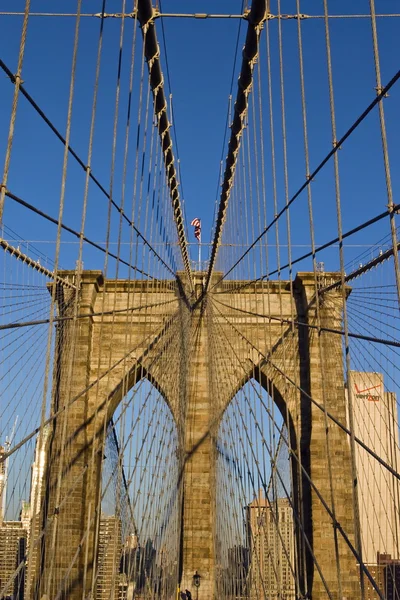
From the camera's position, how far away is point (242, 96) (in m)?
8.19

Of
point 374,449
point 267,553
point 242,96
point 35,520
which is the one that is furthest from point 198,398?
point 374,449

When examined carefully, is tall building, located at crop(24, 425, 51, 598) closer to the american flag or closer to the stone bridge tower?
the stone bridge tower

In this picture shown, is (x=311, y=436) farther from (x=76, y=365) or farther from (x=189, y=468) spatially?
(x=76, y=365)

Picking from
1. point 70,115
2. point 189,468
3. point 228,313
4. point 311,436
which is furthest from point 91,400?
point 70,115

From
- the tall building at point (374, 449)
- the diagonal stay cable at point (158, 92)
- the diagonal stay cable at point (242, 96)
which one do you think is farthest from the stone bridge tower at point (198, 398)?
the diagonal stay cable at point (242, 96)

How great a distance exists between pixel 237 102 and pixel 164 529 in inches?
243

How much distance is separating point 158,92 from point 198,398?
25.0ft

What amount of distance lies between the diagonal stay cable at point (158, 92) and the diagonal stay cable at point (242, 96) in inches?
30.0

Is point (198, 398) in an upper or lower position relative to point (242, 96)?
lower

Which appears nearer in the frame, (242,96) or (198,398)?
(242,96)

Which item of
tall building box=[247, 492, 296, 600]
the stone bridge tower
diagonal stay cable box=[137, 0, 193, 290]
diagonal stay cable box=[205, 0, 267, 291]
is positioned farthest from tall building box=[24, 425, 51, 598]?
diagonal stay cable box=[205, 0, 267, 291]

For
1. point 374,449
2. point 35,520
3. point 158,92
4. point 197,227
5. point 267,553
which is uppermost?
point 197,227

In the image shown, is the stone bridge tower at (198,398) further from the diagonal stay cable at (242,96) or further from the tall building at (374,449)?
the diagonal stay cable at (242,96)

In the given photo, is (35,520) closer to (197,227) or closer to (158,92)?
(158,92)
